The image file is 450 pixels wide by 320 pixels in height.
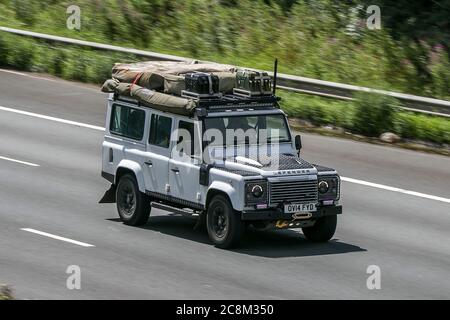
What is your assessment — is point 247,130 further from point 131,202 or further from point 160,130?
point 131,202

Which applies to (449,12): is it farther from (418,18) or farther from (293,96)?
(293,96)

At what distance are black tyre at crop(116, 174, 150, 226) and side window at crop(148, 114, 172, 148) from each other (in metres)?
0.74

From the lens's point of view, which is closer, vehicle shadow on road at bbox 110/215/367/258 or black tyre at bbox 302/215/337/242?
vehicle shadow on road at bbox 110/215/367/258

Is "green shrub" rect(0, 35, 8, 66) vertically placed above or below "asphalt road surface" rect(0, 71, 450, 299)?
above

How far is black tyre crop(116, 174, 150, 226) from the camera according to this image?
18297 millimetres

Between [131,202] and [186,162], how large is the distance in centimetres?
154

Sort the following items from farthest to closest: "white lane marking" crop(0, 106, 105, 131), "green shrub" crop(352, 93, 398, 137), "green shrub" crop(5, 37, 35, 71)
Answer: "green shrub" crop(5, 37, 35, 71), "white lane marking" crop(0, 106, 105, 131), "green shrub" crop(352, 93, 398, 137)

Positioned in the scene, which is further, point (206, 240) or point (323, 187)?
point (206, 240)

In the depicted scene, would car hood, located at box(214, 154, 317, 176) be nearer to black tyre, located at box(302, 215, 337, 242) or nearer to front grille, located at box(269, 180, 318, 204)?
front grille, located at box(269, 180, 318, 204)

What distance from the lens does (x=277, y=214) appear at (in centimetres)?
1653

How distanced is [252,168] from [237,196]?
546mm

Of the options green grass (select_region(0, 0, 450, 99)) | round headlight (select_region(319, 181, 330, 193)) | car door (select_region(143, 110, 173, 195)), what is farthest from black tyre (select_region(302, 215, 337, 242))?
green grass (select_region(0, 0, 450, 99))

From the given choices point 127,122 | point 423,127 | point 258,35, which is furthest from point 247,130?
point 258,35
